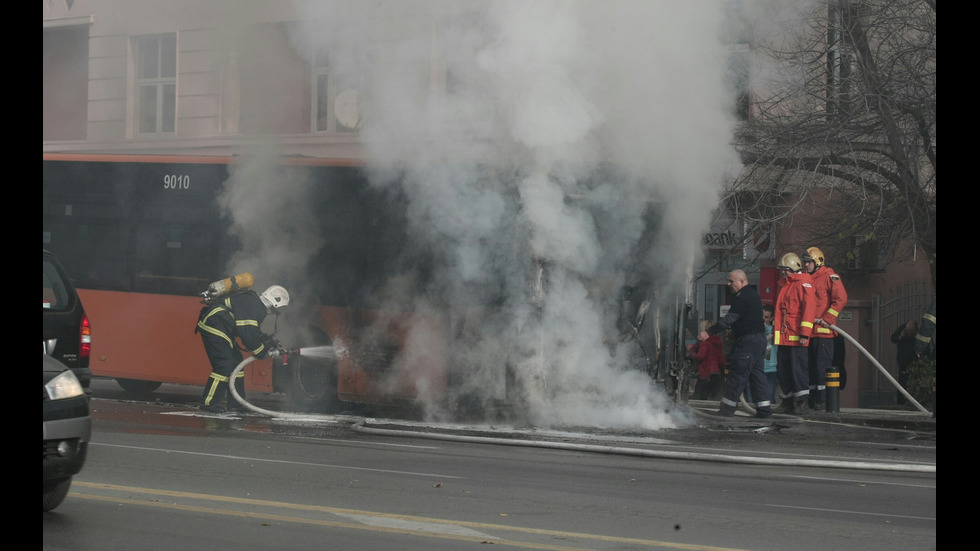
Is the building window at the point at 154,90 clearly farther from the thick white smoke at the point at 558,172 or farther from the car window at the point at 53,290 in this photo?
the car window at the point at 53,290

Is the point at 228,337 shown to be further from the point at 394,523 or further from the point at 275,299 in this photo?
the point at 394,523

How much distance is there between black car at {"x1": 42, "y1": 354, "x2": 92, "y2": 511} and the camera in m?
5.89

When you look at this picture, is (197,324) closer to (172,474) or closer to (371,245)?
(371,245)

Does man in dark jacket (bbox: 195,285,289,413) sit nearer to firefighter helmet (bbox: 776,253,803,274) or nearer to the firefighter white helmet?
the firefighter white helmet

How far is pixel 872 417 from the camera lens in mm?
13945

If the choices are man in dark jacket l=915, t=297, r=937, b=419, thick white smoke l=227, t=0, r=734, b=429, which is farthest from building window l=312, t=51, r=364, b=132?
man in dark jacket l=915, t=297, r=937, b=419

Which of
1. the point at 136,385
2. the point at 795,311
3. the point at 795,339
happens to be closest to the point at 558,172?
the point at 795,311

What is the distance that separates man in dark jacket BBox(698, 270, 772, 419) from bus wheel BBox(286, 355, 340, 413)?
459cm

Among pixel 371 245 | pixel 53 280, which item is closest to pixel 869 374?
pixel 371 245

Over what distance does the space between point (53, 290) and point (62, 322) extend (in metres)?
0.36

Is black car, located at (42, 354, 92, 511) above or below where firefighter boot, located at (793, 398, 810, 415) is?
above

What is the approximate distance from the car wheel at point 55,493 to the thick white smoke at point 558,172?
19.5 feet
